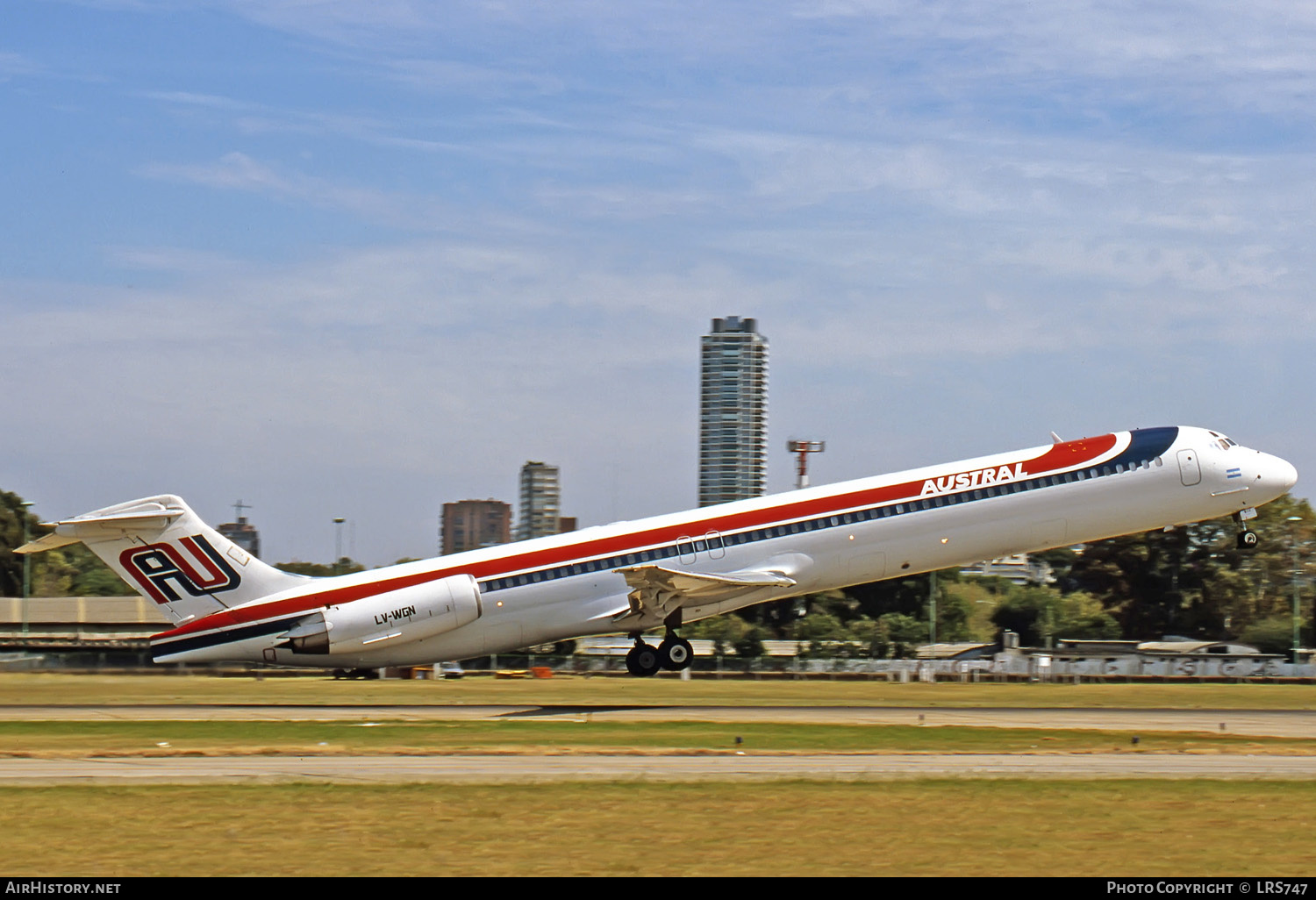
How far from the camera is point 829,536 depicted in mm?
35844

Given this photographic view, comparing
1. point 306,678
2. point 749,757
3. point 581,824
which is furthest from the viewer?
point 306,678

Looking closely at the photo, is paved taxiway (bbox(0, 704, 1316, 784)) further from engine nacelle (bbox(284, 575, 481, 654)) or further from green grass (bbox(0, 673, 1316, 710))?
green grass (bbox(0, 673, 1316, 710))

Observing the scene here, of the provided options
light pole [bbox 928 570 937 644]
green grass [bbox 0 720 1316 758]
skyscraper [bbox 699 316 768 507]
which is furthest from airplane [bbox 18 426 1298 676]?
skyscraper [bbox 699 316 768 507]

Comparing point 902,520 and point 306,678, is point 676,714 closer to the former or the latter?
point 902,520

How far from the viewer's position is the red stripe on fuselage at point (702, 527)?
35.2m

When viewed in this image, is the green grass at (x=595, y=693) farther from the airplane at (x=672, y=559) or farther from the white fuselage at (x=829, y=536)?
the white fuselage at (x=829, y=536)

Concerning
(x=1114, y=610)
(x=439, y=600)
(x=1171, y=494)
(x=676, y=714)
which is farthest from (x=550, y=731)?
(x=1114, y=610)

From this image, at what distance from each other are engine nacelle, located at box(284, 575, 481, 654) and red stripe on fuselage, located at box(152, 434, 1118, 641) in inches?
13.2

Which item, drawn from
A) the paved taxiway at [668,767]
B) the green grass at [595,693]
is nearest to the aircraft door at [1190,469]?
the green grass at [595,693]

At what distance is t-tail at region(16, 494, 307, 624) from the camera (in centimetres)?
3356

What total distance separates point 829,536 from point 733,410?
15658 cm

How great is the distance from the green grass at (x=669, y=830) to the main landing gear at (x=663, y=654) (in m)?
18.0
